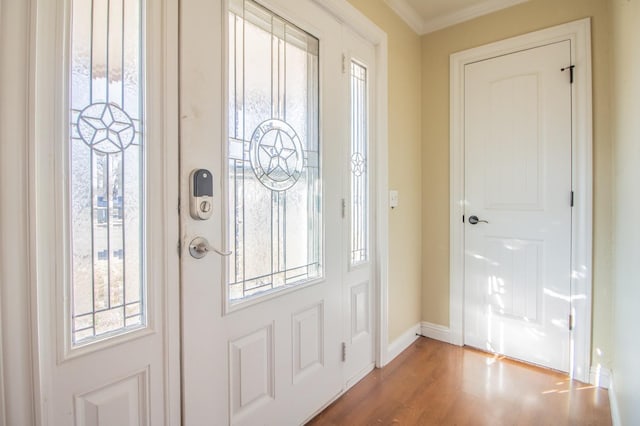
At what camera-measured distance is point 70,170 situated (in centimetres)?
92

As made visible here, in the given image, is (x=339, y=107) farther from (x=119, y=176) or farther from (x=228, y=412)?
(x=228, y=412)

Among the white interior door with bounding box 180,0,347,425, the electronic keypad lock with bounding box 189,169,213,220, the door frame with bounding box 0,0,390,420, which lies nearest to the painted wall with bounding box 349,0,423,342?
the white interior door with bounding box 180,0,347,425

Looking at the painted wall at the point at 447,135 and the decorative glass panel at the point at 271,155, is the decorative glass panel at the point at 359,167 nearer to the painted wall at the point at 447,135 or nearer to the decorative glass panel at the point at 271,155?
the decorative glass panel at the point at 271,155

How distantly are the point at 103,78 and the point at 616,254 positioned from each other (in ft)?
8.32

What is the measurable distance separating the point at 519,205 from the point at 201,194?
2.19 m

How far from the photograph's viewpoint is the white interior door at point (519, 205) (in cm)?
222

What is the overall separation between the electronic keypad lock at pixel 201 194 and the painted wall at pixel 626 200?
5.21 feet

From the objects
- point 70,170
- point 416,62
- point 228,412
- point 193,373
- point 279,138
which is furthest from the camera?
point 416,62

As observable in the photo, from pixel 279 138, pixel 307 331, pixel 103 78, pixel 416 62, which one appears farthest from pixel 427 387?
pixel 416 62

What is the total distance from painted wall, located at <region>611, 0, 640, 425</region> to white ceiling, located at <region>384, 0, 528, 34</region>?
0.81 metres

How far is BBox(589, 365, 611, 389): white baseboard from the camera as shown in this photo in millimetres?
2037

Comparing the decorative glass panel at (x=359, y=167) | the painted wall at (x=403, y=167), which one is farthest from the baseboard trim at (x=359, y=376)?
the decorative glass panel at (x=359, y=167)

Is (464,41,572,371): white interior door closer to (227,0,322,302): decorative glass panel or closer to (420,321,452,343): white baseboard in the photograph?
(420,321,452,343): white baseboard

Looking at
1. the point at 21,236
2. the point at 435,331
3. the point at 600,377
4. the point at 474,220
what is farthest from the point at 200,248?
the point at 600,377
